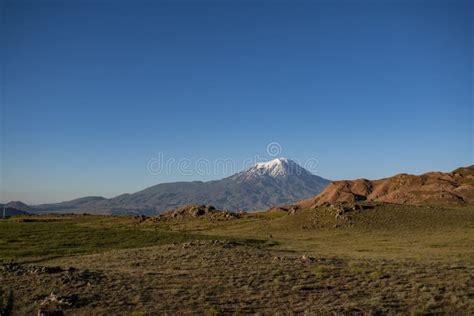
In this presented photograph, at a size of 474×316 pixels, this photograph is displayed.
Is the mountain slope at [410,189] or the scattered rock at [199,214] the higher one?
the mountain slope at [410,189]

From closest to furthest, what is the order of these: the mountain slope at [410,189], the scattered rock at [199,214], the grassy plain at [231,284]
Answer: the grassy plain at [231,284] → the scattered rock at [199,214] → the mountain slope at [410,189]

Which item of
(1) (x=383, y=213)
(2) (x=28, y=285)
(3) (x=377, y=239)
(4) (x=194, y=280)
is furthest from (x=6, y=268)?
(1) (x=383, y=213)

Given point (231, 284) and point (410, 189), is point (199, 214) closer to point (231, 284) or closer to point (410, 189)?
point (410, 189)

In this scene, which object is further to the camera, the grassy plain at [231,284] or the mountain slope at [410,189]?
the mountain slope at [410,189]

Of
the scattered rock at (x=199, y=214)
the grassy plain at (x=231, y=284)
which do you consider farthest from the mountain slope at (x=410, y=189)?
the grassy plain at (x=231, y=284)

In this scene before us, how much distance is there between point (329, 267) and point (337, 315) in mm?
11792

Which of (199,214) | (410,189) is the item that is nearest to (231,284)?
(199,214)

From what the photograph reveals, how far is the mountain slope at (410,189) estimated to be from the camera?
13362cm

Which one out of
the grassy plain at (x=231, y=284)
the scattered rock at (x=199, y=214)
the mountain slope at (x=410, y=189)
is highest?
the mountain slope at (x=410, y=189)

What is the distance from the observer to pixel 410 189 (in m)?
155

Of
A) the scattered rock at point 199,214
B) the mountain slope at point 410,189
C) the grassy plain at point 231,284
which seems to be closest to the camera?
the grassy plain at point 231,284

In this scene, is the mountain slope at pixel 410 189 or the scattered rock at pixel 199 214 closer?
the scattered rock at pixel 199 214

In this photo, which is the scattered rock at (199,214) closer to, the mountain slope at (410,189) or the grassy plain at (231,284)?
the mountain slope at (410,189)

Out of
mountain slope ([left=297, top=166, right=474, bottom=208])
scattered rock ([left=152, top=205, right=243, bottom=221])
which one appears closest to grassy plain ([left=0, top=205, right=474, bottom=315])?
scattered rock ([left=152, top=205, right=243, bottom=221])
